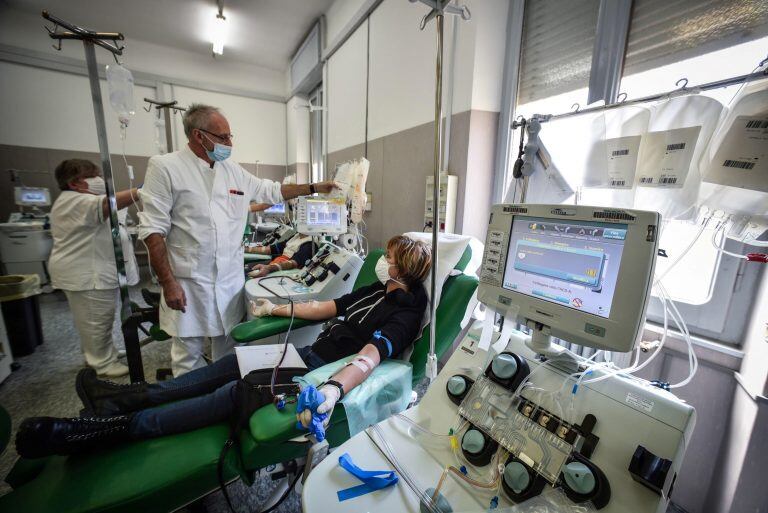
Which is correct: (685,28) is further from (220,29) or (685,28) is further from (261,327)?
(220,29)

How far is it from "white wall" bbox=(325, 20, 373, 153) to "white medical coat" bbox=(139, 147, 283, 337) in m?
1.61

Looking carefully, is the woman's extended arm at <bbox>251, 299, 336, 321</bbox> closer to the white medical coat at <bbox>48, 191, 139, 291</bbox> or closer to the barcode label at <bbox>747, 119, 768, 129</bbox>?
the white medical coat at <bbox>48, 191, 139, 291</bbox>

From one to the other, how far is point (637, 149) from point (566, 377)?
0.77 m

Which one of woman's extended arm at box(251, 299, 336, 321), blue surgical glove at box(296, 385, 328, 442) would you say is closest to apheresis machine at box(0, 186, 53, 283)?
woman's extended arm at box(251, 299, 336, 321)

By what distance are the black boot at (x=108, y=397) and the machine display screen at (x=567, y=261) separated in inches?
52.3

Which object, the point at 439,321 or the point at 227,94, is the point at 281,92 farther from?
the point at 439,321

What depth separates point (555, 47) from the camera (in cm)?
157

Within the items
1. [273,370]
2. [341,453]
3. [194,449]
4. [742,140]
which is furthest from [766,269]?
[194,449]

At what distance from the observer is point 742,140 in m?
0.77

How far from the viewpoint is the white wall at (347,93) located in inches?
114

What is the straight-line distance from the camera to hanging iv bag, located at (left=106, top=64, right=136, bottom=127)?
141 cm

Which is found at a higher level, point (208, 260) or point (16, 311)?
point (208, 260)

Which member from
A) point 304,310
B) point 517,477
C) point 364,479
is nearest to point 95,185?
point 304,310

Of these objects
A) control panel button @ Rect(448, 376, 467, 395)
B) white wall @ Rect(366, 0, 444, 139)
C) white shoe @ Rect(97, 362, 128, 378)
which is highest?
white wall @ Rect(366, 0, 444, 139)
